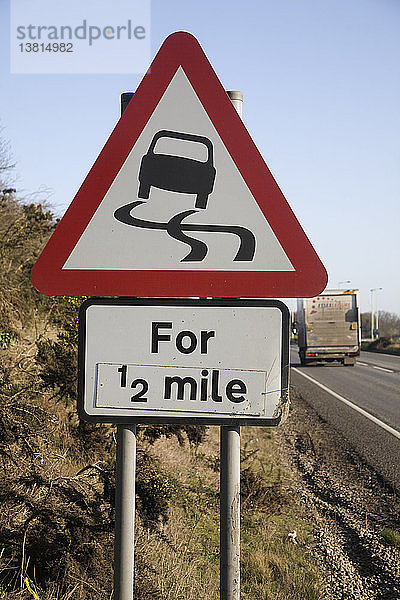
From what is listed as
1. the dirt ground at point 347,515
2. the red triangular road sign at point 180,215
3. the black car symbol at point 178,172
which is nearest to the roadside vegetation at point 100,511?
the dirt ground at point 347,515

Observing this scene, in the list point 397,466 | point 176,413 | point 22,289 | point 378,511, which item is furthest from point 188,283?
point 22,289

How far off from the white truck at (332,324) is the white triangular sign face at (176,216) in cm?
2533

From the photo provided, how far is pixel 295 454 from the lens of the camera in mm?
8375

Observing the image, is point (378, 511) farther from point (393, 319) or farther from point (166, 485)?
point (393, 319)

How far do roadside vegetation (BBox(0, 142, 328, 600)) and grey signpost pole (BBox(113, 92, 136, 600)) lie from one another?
1119 mm

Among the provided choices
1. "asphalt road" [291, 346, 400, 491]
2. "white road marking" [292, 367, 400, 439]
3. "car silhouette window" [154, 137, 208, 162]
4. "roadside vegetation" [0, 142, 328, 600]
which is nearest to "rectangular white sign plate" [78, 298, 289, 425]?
"car silhouette window" [154, 137, 208, 162]

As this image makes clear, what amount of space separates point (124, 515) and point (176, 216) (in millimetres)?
939

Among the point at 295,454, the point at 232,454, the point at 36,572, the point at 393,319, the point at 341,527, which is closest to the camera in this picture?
the point at 232,454

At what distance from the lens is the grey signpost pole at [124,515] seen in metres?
1.74

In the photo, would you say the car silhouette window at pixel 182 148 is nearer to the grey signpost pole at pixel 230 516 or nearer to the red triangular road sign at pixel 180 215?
the red triangular road sign at pixel 180 215

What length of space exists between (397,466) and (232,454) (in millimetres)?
6675

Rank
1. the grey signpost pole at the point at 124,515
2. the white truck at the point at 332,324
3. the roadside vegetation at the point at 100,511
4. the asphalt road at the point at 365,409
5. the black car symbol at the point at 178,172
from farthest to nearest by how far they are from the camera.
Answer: the white truck at the point at 332,324 < the asphalt road at the point at 365,409 < the roadside vegetation at the point at 100,511 < the black car symbol at the point at 178,172 < the grey signpost pole at the point at 124,515

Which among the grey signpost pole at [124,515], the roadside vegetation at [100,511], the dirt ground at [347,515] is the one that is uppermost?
the grey signpost pole at [124,515]

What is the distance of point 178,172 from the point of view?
1848 millimetres
